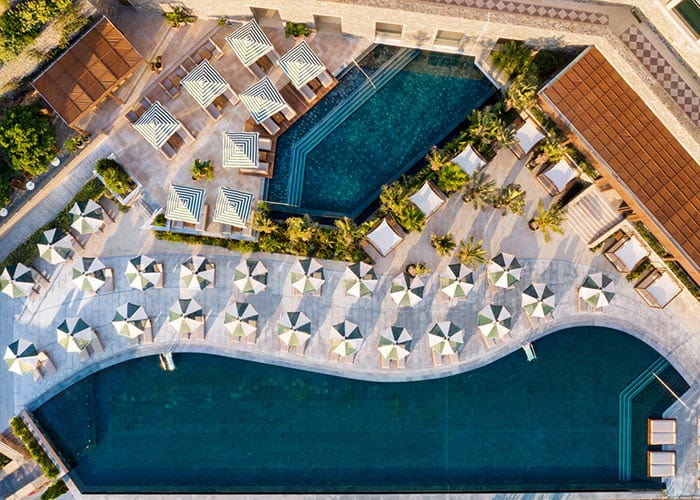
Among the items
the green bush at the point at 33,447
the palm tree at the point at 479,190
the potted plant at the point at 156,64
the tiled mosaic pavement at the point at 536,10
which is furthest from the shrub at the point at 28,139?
the tiled mosaic pavement at the point at 536,10

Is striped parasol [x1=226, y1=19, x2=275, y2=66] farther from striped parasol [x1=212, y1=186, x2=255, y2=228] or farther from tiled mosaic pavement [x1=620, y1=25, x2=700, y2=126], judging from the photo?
tiled mosaic pavement [x1=620, y1=25, x2=700, y2=126]

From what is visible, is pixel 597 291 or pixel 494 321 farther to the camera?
pixel 597 291

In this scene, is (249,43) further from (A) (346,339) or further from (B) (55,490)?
(B) (55,490)

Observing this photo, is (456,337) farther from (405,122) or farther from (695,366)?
(695,366)

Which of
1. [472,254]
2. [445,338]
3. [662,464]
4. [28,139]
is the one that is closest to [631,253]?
[472,254]

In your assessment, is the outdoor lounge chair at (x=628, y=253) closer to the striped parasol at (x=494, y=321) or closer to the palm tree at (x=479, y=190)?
the striped parasol at (x=494, y=321)

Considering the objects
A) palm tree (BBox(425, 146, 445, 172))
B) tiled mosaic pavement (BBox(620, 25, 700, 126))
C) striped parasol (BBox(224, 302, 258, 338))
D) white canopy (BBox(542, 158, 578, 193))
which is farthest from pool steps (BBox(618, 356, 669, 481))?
striped parasol (BBox(224, 302, 258, 338))

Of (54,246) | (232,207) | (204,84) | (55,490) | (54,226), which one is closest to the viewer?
(232,207)
